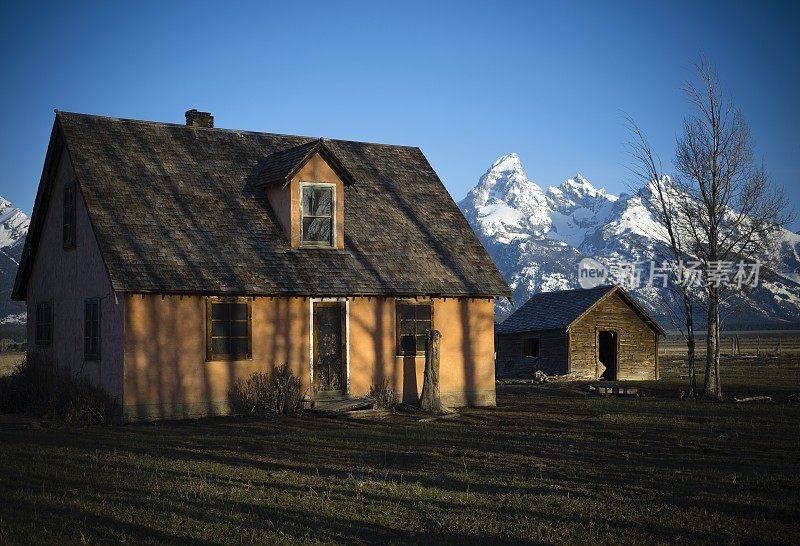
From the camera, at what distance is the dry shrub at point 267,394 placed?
23163 mm

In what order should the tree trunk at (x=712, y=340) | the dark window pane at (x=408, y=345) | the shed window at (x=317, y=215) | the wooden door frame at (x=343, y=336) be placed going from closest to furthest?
the wooden door frame at (x=343, y=336)
the shed window at (x=317, y=215)
the dark window pane at (x=408, y=345)
the tree trunk at (x=712, y=340)

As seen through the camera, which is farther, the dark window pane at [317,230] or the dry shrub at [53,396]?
the dark window pane at [317,230]

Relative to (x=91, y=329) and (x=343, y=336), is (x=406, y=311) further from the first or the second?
(x=91, y=329)

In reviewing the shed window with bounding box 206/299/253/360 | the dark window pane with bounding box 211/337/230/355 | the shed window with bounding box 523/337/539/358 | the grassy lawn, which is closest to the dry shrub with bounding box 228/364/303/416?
the shed window with bounding box 206/299/253/360

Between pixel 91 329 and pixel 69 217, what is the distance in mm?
3392

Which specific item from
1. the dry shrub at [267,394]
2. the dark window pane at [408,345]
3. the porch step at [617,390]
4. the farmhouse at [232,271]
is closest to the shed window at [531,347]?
the porch step at [617,390]

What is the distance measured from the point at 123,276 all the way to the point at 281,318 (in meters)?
4.20

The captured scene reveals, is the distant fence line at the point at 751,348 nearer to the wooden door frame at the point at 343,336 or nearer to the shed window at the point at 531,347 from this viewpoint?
the shed window at the point at 531,347

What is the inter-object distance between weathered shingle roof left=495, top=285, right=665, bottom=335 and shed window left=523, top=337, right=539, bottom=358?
0.70m

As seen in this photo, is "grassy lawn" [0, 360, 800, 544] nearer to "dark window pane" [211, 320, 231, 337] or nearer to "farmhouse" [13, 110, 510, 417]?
"farmhouse" [13, 110, 510, 417]

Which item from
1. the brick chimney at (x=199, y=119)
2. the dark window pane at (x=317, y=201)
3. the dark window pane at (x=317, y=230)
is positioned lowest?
the dark window pane at (x=317, y=230)

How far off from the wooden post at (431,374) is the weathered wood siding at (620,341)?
20.4 metres

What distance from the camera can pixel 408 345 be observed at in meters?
25.8

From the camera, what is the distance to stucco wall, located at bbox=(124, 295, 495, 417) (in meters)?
22.0
